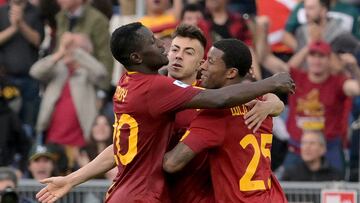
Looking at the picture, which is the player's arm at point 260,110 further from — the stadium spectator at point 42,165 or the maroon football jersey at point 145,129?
the stadium spectator at point 42,165

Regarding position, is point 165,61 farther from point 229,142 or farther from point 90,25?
point 90,25

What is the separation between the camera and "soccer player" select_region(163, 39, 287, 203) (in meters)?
9.80

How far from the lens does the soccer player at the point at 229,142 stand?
9.80 m

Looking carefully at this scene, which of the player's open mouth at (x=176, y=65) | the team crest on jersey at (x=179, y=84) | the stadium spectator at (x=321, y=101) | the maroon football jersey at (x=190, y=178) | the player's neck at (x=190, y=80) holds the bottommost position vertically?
the stadium spectator at (x=321, y=101)

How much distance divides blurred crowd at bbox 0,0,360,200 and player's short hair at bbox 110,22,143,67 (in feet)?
16.3

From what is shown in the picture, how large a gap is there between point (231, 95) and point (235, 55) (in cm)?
34

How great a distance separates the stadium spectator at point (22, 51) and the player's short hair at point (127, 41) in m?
5.81

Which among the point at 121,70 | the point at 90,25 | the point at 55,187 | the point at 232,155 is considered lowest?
the point at 121,70

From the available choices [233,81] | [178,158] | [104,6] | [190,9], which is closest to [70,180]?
[178,158]

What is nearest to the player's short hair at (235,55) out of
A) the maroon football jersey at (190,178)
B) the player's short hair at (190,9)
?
the maroon football jersey at (190,178)

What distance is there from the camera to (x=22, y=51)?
15664mm

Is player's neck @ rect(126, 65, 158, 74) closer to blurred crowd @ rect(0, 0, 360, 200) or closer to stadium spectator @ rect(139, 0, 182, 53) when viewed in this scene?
blurred crowd @ rect(0, 0, 360, 200)

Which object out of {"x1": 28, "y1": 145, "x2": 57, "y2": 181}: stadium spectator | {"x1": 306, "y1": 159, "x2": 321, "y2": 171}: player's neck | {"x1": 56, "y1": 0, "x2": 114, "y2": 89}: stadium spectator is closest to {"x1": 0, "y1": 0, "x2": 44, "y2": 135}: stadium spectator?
{"x1": 56, "y1": 0, "x2": 114, "y2": 89}: stadium spectator

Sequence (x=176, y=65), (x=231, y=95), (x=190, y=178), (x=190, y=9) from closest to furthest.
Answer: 1. (x=231, y=95)
2. (x=190, y=178)
3. (x=176, y=65)
4. (x=190, y=9)
